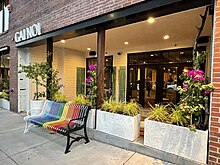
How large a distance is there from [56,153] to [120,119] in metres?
1.41

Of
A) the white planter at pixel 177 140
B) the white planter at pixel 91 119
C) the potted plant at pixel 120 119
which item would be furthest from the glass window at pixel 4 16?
the white planter at pixel 177 140

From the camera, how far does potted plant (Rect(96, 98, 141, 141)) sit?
326 cm

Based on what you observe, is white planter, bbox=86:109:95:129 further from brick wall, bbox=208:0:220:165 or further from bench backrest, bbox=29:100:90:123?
brick wall, bbox=208:0:220:165

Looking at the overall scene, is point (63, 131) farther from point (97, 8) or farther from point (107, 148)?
point (97, 8)

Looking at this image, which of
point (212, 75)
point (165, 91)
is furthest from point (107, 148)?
point (165, 91)

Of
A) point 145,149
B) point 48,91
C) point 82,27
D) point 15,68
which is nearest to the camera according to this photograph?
point 145,149

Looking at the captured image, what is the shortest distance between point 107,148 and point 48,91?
304 cm

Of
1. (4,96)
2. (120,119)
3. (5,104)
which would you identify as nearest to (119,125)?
(120,119)

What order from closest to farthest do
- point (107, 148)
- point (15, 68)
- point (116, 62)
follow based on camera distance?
1. point (107, 148)
2. point (15, 68)
3. point (116, 62)

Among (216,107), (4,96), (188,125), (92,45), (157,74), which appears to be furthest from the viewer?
(4,96)

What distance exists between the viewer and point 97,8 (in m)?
3.66

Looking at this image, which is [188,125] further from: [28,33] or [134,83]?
[28,33]

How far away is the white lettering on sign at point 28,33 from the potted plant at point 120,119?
11.5 feet

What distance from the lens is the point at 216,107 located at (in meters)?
2.32
